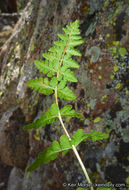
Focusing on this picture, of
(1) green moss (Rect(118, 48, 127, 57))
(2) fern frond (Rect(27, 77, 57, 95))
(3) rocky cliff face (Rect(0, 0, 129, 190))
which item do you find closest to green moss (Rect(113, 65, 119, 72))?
(3) rocky cliff face (Rect(0, 0, 129, 190))

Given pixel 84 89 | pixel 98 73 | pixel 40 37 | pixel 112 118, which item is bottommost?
pixel 112 118

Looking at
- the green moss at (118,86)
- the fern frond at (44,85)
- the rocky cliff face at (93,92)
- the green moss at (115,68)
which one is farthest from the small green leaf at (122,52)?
the fern frond at (44,85)

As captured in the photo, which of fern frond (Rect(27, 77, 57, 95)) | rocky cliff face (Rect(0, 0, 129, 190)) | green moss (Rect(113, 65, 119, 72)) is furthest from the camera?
green moss (Rect(113, 65, 119, 72))

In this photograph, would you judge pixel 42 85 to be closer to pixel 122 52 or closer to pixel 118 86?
pixel 118 86

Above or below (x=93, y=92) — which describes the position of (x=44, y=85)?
above

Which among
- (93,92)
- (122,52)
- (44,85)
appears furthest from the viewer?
(93,92)

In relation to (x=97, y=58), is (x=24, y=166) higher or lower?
lower

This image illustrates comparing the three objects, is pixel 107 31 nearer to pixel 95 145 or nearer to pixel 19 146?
pixel 95 145

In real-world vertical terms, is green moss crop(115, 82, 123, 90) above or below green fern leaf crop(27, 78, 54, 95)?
below

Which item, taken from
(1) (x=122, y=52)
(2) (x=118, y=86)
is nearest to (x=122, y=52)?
(1) (x=122, y=52)

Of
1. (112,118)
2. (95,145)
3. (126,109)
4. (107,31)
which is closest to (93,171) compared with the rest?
(95,145)

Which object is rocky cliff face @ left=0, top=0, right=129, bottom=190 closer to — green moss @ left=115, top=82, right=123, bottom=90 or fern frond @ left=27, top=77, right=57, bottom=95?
green moss @ left=115, top=82, right=123, bottom=90
